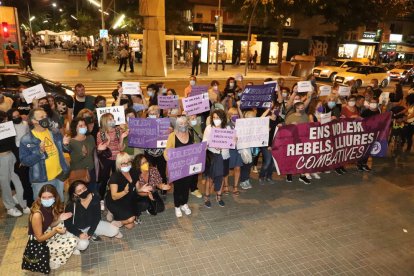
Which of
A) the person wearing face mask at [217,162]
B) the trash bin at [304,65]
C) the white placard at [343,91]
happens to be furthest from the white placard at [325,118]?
the trash bin at [304,65]

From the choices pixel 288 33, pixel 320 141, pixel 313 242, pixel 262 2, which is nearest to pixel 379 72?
pixel 262 2

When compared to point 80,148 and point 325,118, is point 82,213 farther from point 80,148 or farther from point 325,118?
point 325,118

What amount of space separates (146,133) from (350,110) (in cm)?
517

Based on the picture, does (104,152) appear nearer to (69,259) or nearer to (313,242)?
(69,259)

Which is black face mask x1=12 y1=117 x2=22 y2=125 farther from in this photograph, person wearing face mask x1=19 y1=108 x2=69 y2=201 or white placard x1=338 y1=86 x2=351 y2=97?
white placard x1=338 y1=86 x2=351 y2=97

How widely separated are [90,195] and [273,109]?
181 inches

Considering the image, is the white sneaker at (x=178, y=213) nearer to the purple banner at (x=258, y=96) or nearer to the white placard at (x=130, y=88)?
the white placard at (x=130, y=88)

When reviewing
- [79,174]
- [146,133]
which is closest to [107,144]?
[79,174]

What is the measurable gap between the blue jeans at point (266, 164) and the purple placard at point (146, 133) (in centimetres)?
236

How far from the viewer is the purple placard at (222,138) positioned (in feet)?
19.9

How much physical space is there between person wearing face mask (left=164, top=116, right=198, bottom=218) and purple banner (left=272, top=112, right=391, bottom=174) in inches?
87.6

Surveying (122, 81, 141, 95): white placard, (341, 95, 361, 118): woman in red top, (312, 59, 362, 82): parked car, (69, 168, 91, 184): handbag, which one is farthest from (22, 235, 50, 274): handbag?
(312, 59, 362, 82): parked car

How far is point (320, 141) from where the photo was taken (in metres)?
7.68

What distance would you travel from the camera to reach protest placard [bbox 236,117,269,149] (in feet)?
21.5
